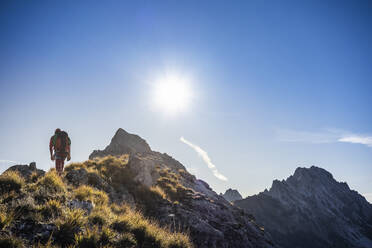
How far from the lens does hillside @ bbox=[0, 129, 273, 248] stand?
16.4 ft

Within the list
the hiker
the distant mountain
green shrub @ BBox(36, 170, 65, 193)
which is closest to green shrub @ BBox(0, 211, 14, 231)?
green shrub @ BBox(36, 170, 65, 193)

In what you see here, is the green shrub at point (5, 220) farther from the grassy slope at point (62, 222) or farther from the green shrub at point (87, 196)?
the green shrub at point (87, 196)

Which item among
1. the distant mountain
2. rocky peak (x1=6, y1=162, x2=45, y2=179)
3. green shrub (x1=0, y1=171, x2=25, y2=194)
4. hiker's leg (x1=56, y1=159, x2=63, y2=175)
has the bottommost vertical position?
green shrub (x1=0, y1=171, x2=25, y2=194)

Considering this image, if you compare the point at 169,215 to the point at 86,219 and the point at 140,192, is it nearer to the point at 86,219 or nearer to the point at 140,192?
the point at 140,192

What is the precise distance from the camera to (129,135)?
61656mm

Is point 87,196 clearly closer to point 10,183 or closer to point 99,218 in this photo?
point 99,218

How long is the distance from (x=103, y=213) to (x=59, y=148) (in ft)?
22.9

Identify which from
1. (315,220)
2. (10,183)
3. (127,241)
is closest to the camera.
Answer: (127,241)

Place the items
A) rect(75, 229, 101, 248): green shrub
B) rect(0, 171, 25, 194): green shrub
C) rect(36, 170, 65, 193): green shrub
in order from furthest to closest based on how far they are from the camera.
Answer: rect(36, 170, 65, 193): green shrub → rect(0, 171, 25, 194): green shrub → rect(75, 229, 101, 248): green shrub

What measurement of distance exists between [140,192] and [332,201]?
254 metres

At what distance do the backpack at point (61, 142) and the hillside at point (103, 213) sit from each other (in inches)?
66.8

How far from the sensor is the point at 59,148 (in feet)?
38.3

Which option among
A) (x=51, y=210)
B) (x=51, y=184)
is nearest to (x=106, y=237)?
(x=51, y=210)

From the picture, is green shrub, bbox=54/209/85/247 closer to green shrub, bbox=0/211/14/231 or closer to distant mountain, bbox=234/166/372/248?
green shrub, bbox=0/211/14/231
